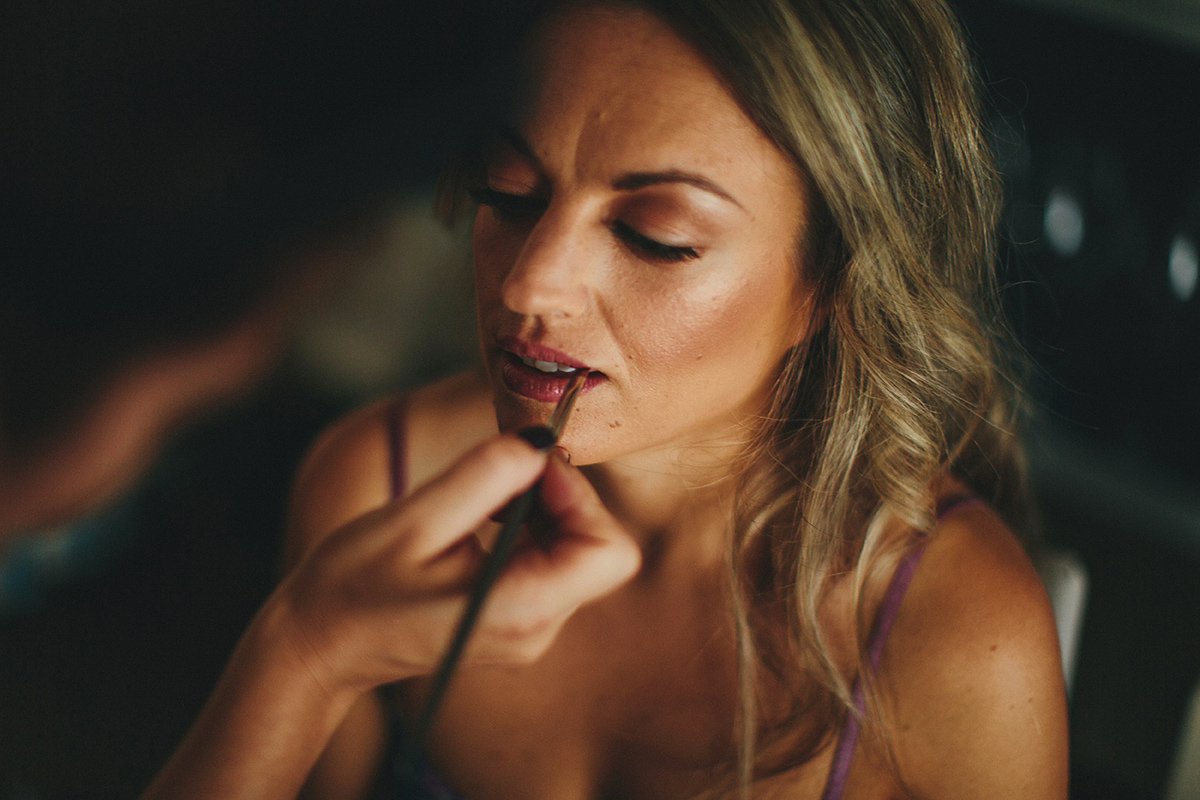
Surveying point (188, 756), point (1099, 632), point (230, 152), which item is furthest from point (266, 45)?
point (1099, 632)

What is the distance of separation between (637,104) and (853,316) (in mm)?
313

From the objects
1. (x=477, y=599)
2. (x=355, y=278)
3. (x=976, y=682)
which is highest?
(x=355, y=278)

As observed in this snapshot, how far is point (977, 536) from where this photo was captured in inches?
33.5

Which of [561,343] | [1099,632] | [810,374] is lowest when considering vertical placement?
[1099,632]

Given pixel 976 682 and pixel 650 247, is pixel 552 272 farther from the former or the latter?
pixel 976 682

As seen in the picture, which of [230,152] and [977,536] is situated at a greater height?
[230,152]

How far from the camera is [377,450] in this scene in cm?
103

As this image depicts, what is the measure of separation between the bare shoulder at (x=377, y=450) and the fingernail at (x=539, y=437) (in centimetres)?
49

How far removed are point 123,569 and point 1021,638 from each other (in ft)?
6.28

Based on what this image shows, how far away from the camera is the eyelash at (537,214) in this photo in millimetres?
660

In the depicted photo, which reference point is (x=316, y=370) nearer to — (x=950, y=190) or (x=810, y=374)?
(x=810, y=374)

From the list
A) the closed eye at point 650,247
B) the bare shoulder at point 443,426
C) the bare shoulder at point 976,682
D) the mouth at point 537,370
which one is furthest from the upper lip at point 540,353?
the bare shoulder at point 976,682

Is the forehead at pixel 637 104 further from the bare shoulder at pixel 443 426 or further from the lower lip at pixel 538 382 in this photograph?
the bare shoulder at pixel 443 426

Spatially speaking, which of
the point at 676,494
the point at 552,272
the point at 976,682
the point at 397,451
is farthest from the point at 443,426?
the point at 976,682
